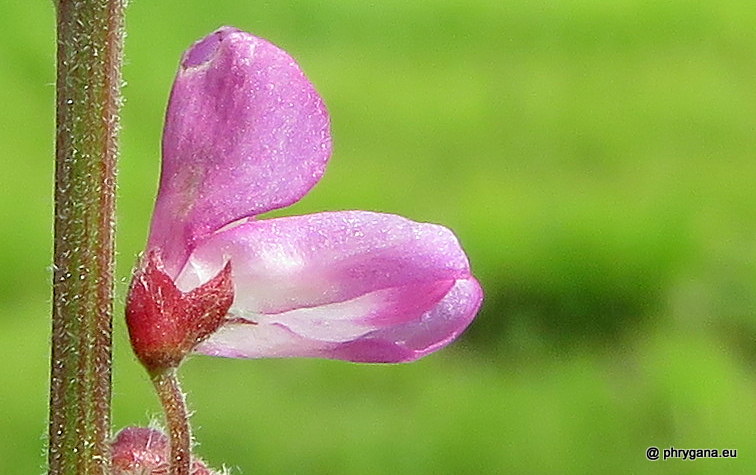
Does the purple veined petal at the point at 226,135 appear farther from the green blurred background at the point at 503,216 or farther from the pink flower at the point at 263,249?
the green blurred background at the point at 503,216

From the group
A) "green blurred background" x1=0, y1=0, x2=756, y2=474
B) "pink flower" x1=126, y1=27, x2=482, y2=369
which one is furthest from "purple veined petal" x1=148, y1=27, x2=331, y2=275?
"green blurred background" x1=0, y1=0, x2=756, y2=474

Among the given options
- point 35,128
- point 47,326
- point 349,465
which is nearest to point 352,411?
point 349,465

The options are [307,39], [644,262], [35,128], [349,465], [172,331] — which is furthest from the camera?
[307,39]

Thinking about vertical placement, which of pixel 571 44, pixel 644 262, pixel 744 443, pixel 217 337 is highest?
pixel 217 337

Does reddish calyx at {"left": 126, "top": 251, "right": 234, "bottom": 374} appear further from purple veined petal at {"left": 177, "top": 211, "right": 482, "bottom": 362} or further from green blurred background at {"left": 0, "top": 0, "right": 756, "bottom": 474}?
green blurred background at {"left": 0, "top": 0, "right": 756, "bottom": 474}

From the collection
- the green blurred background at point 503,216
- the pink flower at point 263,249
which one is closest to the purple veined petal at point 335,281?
the pink flower at point 263,249

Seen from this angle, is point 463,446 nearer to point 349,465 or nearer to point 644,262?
point 349,465

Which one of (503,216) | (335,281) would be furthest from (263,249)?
(503,216)

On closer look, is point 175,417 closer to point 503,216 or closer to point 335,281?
point 335,281
